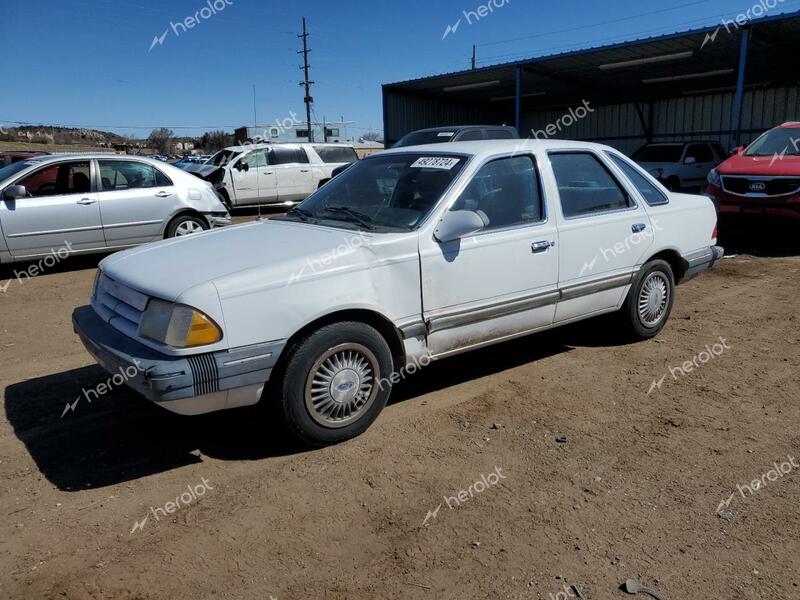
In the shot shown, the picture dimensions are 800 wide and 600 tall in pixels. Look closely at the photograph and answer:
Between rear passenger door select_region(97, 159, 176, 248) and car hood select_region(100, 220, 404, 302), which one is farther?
rear passenger door select_region(97, 159, 176, 248)

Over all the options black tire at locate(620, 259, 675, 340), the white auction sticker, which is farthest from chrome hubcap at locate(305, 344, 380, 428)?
black tire at locate(620, 259, 675, 340)

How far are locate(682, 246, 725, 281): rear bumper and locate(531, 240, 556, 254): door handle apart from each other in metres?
1.77

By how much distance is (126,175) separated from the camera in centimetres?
884

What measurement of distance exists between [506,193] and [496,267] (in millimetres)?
564

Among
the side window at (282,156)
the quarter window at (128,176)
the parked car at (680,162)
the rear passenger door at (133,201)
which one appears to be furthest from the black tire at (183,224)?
the parked car at (680,162)

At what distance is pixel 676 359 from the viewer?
16.6ft

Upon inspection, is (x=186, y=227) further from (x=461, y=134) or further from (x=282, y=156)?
(x=282, y=156)

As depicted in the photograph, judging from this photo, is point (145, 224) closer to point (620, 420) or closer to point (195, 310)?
point (195, 310)

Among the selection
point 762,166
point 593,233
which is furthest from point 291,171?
point 593,233

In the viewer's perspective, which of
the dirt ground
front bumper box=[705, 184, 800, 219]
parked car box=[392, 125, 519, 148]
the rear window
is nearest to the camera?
the dirt ground

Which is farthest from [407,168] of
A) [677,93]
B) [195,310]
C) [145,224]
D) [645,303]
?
[677,93]

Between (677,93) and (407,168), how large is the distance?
22912 mm

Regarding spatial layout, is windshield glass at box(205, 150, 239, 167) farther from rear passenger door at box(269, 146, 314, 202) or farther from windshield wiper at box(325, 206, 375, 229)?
windshield wiper at box(325, 206, 375, 229)

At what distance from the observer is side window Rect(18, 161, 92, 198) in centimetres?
832
